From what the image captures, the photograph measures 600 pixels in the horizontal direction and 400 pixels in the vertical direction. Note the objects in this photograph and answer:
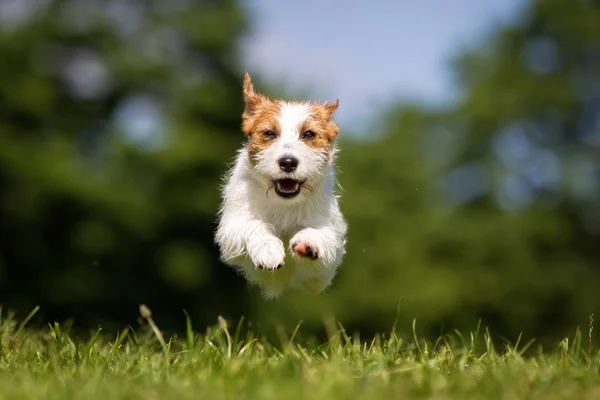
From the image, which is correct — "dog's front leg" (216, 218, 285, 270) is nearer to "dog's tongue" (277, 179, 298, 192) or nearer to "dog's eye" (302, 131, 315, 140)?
"dog's tongue" (277, 179, 298, 192)

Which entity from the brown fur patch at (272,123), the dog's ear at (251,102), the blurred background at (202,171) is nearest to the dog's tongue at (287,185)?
the brown fur patch at (272,123)

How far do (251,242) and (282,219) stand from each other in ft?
2.05

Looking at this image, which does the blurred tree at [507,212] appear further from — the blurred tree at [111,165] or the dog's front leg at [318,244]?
the dog's front leg at [318,244]

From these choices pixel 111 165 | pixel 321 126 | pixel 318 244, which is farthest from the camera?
pixel 111 165

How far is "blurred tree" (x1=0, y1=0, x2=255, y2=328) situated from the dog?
20.5 meters

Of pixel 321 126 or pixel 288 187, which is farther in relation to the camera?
pixel 321 126

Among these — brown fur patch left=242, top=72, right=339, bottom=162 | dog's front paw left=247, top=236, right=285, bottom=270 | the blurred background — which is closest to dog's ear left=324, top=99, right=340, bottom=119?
brown fur patch left=242, top=72, right=339, bottom=162

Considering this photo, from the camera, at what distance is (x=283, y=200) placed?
675 cm

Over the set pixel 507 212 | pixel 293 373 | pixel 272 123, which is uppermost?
pixel 272 123

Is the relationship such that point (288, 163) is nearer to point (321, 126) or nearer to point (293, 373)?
point (321, 126)

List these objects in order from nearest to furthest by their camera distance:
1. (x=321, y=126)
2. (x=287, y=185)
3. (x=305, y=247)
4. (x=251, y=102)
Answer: (x=305, y=247)
(x=287, y=185)
(x=321, y=126)
(x=251, y=102)

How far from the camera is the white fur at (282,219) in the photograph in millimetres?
6590

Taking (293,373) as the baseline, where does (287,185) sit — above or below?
above

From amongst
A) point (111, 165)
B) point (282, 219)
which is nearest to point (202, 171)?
point (111, 165)
